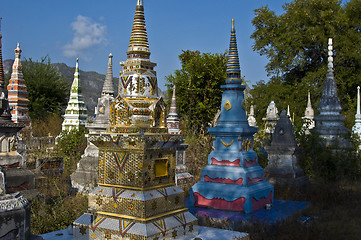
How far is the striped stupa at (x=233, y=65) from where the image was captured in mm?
10086

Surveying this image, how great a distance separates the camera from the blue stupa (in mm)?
9133

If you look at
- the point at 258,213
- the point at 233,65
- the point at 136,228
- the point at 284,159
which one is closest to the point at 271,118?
the point at 284,159

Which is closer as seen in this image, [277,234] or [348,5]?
[277,234]

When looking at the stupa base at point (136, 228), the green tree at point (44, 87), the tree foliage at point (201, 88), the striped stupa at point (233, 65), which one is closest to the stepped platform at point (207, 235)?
the stupa base at point (136, 228)

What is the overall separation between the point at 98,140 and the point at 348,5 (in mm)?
31136

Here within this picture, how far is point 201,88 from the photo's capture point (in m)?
27.6

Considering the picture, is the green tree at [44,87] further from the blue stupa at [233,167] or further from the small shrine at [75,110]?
the blue stupa at [233,167]

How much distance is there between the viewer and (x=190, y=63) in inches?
1085

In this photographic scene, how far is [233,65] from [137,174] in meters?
5.20

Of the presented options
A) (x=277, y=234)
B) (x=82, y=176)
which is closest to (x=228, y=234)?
(x=277, y=234)

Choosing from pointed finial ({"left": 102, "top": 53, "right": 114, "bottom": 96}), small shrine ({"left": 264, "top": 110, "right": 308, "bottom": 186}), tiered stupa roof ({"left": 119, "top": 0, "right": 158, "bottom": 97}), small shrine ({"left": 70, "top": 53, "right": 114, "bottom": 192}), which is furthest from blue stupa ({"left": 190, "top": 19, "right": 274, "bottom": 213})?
pointed finial ({"left": 102, "top": 53, "right": 114, "bottom": 96})

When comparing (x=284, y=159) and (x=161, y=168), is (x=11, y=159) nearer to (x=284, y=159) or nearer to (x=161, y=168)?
(x=161, y=168)

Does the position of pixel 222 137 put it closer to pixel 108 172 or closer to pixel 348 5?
pixel 108 172

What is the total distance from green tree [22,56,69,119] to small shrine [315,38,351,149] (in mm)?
19460
